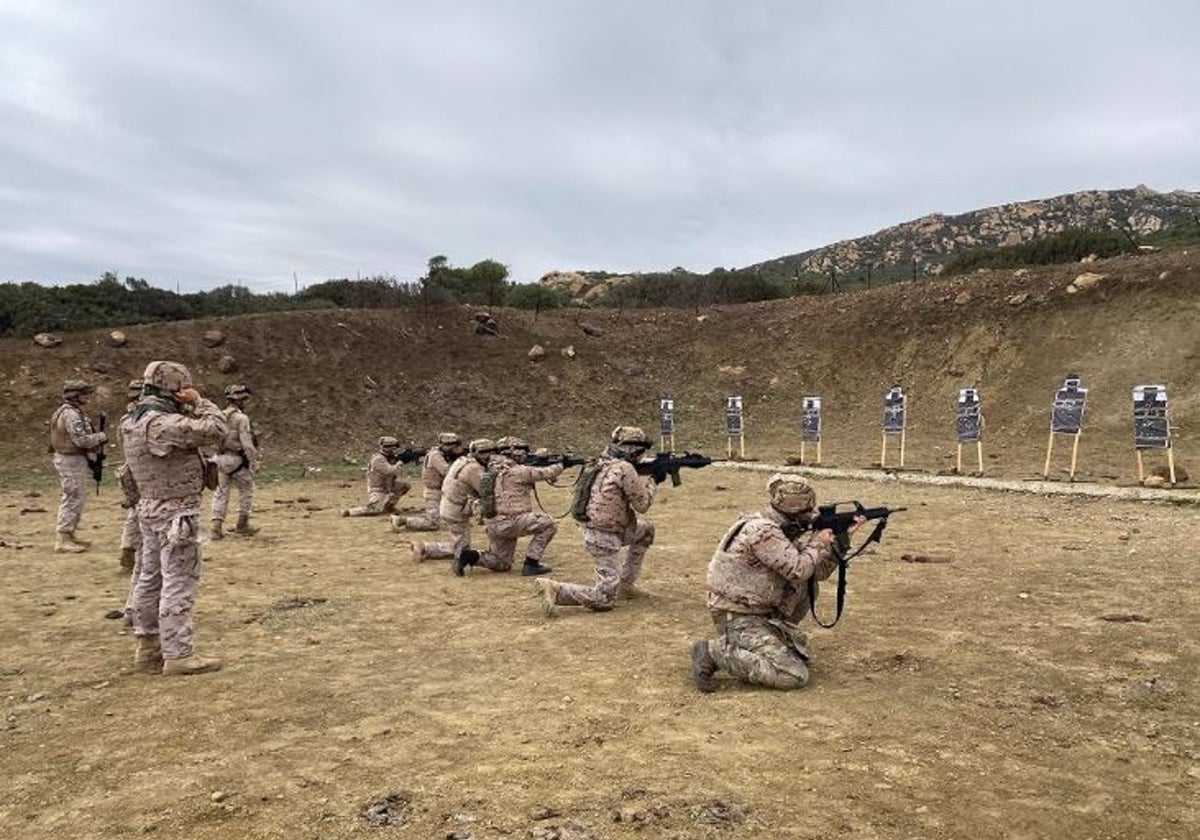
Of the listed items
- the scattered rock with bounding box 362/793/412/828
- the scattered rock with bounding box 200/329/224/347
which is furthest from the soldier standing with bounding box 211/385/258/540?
the scattered rock with bounding box 200/329/224/347

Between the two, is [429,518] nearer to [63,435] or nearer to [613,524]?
[63,435]

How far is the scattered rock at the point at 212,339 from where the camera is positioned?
3203cm

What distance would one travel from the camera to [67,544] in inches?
467

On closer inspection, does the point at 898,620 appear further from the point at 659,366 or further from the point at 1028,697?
the point at 659,366

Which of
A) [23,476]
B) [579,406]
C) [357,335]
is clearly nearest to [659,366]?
[579,406]

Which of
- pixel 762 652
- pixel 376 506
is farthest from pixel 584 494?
pixel 376 506

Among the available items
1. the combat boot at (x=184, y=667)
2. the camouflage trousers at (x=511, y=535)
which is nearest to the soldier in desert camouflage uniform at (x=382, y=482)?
the camouflage trousers at (x=511, y=535)

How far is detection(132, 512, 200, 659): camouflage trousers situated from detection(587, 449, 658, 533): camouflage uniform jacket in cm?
373

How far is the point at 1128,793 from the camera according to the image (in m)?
4.14

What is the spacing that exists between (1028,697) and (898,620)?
213 centimetres

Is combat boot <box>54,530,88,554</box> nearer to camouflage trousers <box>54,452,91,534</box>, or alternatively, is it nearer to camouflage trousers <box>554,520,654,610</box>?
camouflage trousers <box>54,452,91,534</box>

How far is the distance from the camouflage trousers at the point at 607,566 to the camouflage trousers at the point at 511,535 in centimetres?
168

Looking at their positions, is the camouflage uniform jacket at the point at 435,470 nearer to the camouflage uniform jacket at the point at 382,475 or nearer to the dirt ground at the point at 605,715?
the camouflage uniform jacket at the point at 382,475

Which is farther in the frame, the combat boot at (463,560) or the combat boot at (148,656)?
the combat boot at (463,560)
